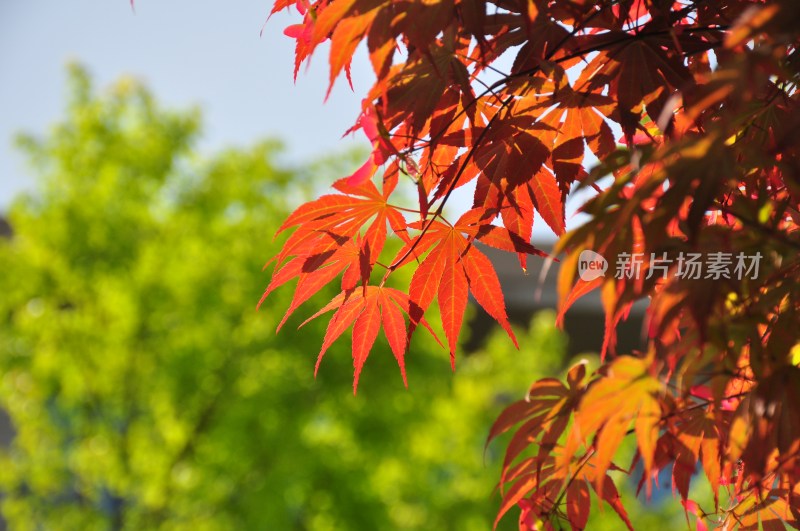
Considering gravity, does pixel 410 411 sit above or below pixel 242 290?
Answer: below

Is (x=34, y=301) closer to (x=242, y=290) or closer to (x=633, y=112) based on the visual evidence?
(x=242, y=290)

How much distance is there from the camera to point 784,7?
0.59m

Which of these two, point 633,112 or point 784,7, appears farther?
point 633,112

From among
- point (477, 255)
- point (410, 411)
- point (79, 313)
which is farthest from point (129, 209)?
point (477, 255)

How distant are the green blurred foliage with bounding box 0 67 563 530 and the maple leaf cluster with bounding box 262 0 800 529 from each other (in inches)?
195

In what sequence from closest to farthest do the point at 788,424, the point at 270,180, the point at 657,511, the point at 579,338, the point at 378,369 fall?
the point at 788,424, the point at 378,369, the point at 270,180, the point at 657,511, the point at 579,338

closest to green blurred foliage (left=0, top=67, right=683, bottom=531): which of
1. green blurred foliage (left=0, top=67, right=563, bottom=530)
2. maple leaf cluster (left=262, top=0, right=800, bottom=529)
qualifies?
green blurred foliage (left=0, top=67, right=563, bottom=530)

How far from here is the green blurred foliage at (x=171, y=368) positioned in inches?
236

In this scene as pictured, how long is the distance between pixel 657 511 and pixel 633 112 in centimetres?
1032

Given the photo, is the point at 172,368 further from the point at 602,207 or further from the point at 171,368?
the point at 602,207

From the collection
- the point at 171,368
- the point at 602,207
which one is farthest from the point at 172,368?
the point at 602,207

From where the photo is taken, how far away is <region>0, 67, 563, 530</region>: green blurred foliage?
6.00 metres

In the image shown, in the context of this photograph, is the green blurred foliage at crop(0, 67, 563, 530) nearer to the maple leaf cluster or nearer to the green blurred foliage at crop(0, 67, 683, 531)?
the green blurred foliage at crop(0, 67, 683, 531)

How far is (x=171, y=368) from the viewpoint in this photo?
240 inches
